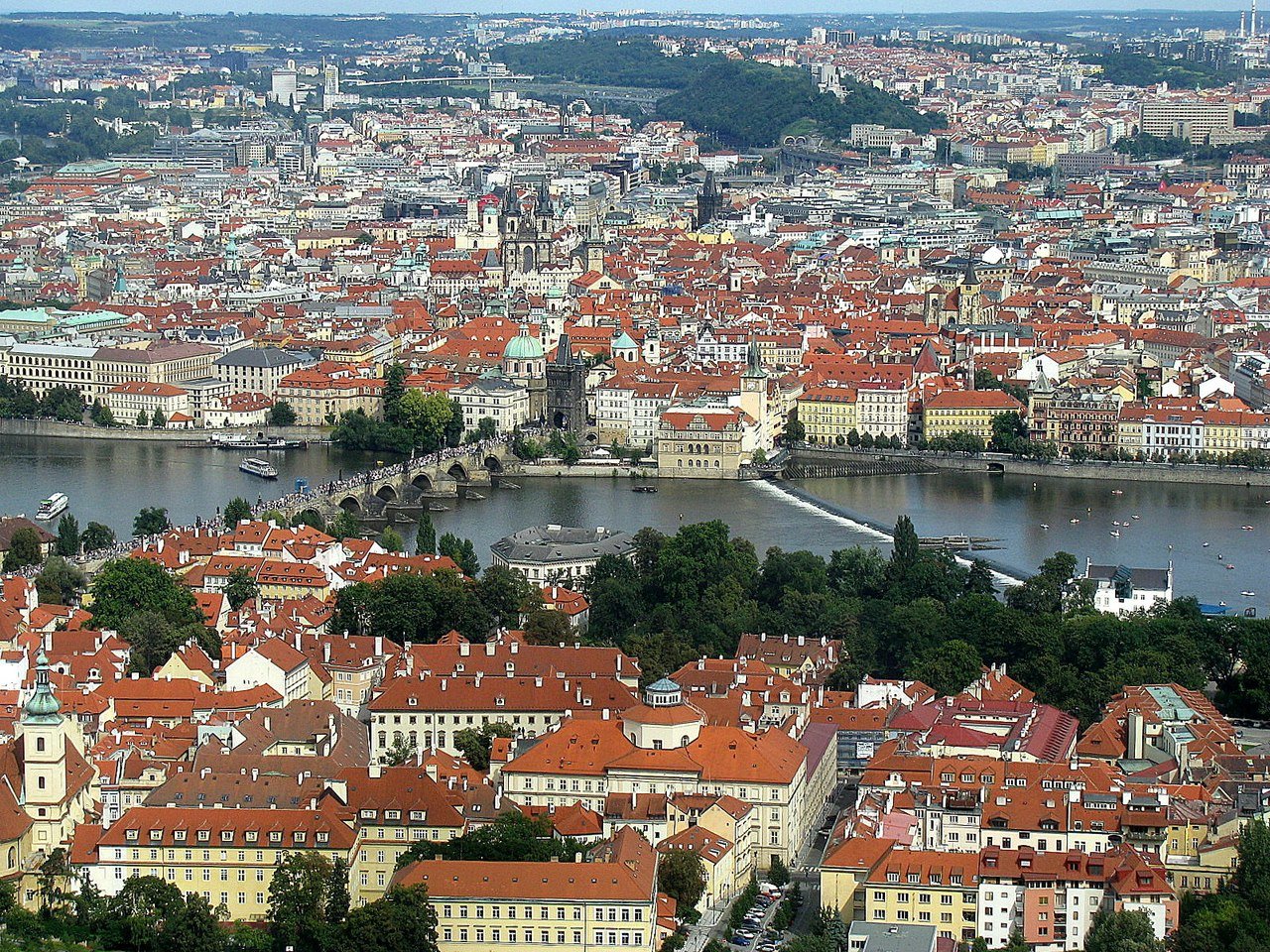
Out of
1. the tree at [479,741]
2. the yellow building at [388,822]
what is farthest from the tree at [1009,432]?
the yellow building at [388,822]

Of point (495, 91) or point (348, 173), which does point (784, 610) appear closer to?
point (348, 173)

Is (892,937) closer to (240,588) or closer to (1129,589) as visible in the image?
(1129,589)

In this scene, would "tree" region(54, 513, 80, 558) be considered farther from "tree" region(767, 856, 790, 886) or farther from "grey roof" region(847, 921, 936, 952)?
"grey roof" region(847, 921, 936, 952)

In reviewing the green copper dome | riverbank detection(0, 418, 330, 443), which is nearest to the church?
the green copper dome

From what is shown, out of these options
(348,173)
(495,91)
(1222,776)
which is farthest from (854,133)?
(1222,776)

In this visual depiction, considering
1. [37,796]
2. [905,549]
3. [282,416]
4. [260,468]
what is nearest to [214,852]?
[37,796]

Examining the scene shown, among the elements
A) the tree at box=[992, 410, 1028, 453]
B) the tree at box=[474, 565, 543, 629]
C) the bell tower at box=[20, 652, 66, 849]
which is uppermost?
the bell tower at box=[20, 652, 66, 849]
